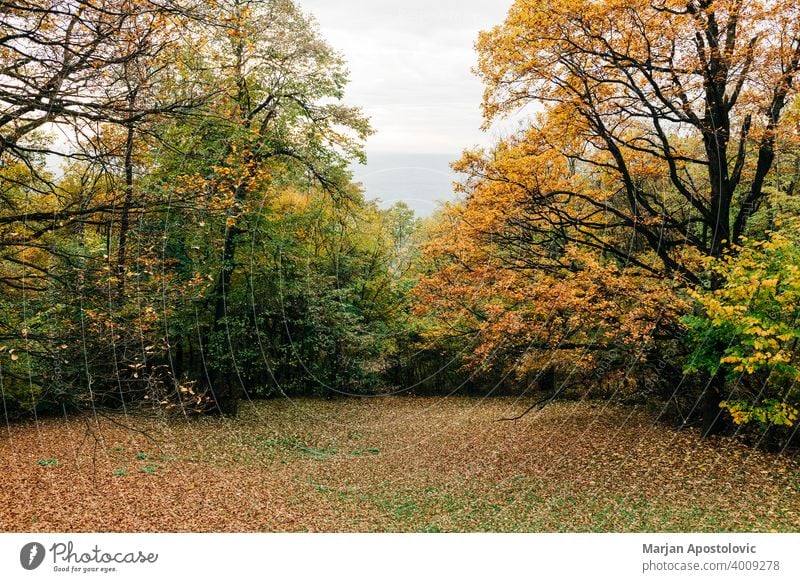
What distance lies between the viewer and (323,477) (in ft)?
47.8

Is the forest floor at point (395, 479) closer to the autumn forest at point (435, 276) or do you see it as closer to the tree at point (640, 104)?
the autumn forest at point (435, 276)

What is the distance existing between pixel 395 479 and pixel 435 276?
6.11 meters

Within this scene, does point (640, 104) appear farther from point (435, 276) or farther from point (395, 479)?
point (395, 479)

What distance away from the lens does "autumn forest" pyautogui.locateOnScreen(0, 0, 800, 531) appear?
340 inches

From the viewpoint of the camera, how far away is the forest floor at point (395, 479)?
9.89m

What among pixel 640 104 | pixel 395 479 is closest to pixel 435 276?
pixel 395 479

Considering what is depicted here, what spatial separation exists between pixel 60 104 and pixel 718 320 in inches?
423

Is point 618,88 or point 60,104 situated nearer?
point 60,104

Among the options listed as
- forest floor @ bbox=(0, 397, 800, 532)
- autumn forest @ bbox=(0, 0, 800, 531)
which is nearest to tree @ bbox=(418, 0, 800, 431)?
autumn forest @ bbox=(0, 0, 800, 531)

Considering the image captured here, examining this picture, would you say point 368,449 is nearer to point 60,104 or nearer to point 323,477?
point 323,477

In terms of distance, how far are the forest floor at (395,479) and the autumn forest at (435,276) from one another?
3.4 inches

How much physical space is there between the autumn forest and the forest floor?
0.29 feet

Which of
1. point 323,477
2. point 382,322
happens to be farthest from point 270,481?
point 382,322

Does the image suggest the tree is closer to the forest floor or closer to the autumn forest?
the autumn forest
